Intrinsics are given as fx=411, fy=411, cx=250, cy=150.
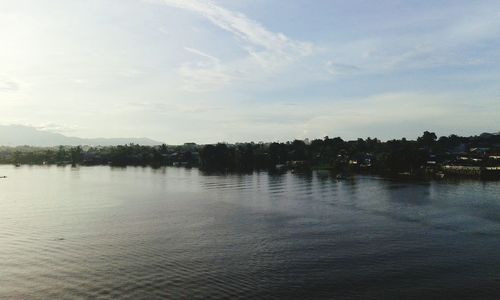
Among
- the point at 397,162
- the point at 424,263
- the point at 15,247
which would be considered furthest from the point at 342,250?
the point at 397,162

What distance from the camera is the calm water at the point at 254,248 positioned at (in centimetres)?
3284

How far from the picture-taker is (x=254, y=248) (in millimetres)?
44438

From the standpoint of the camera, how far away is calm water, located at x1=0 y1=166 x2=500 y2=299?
3284 cm

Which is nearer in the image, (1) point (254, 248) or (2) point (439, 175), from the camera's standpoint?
(1) point (254, 248)

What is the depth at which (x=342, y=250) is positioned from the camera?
141ft

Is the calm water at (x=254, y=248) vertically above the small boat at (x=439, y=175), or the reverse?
the small boat at (x=439, y=175)

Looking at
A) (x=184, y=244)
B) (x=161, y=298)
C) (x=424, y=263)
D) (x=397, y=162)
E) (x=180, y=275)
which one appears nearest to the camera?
(x=161, y=298)

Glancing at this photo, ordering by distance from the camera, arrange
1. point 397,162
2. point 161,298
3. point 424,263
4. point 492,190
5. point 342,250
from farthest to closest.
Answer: point 397,162 → point 492,190 → point 342,250 → point 424,263 → point 161,298

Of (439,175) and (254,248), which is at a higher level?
(439,175)

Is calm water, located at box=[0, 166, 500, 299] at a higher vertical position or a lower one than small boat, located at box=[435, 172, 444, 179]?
lower

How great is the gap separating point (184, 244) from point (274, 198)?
4182 centimetres

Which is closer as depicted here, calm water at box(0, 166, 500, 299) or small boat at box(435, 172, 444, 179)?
calm water at box(0, 166, 500, 299)

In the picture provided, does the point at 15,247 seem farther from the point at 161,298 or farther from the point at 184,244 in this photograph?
the point at 161,298

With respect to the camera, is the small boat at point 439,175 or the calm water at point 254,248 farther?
the small boat at point 439,175
